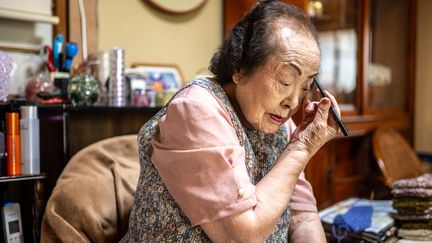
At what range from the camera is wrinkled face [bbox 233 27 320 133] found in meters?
0.98

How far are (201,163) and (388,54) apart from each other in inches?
110

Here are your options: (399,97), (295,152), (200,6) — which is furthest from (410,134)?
(295,152)

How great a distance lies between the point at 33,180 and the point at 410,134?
9.61 ft

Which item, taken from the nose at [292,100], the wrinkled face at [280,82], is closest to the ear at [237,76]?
the wrinkled face at [280,82]

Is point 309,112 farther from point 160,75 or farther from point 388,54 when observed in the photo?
point 388,54

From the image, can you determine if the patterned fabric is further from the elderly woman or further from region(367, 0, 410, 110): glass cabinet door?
region(367, 0, 410, 110): glass cabinet door

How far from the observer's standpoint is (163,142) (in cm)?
91

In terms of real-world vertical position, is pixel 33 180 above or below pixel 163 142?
below

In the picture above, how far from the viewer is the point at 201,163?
0.86 m

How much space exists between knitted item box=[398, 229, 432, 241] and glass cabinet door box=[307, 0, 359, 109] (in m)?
1.08

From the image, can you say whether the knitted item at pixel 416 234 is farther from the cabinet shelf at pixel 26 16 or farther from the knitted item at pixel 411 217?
the cabinet shelf at pixel 26 16

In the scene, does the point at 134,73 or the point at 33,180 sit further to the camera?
the point at 134,73

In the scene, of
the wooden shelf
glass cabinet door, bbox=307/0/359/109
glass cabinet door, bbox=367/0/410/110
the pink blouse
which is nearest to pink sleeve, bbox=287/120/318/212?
the pink blouse

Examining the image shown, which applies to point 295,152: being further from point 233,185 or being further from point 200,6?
point 200,6
